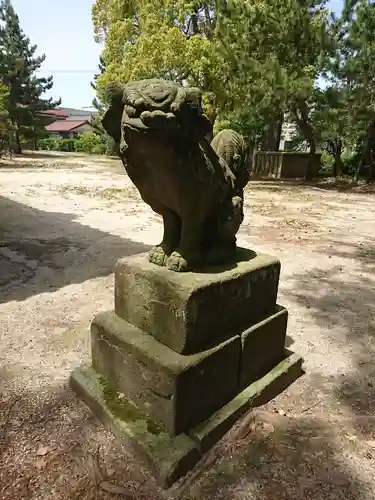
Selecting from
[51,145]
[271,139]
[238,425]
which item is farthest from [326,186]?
[51,145]

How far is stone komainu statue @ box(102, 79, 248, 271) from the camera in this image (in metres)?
1.43

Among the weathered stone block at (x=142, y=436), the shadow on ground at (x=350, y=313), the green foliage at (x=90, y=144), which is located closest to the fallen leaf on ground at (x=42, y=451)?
the weathered stone block at (x=142, y=436)

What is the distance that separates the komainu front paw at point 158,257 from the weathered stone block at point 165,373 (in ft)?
1.16

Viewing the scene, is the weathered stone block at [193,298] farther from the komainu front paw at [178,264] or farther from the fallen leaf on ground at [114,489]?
the fallen leaf on ground at [114,489]

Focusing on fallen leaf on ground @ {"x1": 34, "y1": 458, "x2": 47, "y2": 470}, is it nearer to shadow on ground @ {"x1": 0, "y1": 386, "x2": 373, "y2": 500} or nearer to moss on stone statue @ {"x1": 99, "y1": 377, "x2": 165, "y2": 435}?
shadow on ground @ {"x1": 0, "y1": 386, "x2": 373, "y2": 500}

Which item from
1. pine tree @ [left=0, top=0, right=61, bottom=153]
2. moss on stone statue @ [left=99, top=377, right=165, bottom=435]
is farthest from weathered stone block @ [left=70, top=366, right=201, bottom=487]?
pine tree @ [left=0, top=0, right=61, bottom=153]

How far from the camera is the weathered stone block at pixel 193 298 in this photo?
170 cm

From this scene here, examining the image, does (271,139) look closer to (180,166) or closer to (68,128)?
(180,166)

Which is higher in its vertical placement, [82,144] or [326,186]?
[82,144]

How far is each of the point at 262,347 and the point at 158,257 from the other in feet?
2.56

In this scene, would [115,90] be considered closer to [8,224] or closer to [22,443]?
[22,443]

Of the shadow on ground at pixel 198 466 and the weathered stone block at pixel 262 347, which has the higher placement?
the weathered stone block at pixel 262 347

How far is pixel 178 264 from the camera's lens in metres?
1.80

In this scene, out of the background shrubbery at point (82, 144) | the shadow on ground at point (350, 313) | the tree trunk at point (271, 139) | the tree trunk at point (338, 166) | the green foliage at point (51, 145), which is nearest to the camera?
the shadow on ground at point (350, 313)
